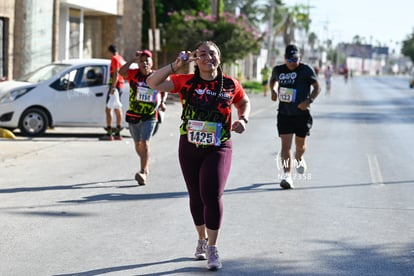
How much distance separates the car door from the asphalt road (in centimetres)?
154

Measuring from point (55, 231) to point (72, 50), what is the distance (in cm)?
2402

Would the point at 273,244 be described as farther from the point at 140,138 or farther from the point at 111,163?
the point at 111,163

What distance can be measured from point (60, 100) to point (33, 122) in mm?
707

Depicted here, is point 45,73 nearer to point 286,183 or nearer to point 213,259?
point 286,183

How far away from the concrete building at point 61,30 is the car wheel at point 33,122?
6489 mm

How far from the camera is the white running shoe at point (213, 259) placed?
275 inches

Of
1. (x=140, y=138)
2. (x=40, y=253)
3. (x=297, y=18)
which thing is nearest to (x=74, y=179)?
(x=140, y=138)

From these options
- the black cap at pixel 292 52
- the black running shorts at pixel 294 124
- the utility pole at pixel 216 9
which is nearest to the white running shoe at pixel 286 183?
the black running shorts at pixel 294 124

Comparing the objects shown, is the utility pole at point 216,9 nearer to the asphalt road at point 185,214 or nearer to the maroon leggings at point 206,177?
the asphalt road at point 185,214

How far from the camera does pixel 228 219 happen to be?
367 inches

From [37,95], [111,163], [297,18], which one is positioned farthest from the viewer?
[297,18]

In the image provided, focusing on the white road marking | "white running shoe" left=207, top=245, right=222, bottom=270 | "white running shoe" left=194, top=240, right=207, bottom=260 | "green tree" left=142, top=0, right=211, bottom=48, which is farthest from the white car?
"green tree" left=142, top=0, right=211, bottom=48

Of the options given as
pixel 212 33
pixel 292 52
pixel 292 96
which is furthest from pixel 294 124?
A: pixel 212 33

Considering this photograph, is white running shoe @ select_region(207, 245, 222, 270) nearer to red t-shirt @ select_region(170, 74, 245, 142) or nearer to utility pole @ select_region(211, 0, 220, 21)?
red t-shirt @ select_region(170, 74, 245, 142)
